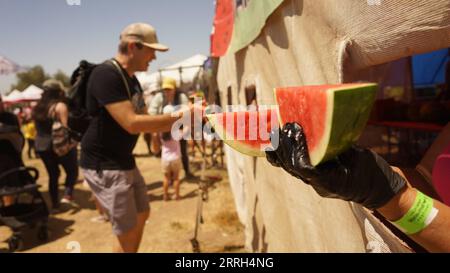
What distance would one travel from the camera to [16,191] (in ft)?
15.4

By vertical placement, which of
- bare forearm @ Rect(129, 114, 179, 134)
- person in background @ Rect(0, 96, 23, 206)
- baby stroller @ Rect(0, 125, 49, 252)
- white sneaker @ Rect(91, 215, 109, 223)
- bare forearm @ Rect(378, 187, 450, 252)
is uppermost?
bare forearm @ Rect(129, 114, 179, 134)

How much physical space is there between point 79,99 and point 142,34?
0.81 meters

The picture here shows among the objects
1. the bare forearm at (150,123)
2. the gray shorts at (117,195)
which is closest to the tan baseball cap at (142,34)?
the bare forearm at (150,123)

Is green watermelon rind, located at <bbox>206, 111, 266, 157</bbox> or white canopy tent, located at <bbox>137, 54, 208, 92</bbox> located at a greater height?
white canopy tent, located at <bbox>137, 54, 208, 92</bbox>

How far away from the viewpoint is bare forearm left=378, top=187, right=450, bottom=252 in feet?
3.24

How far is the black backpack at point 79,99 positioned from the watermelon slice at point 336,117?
2.44 m

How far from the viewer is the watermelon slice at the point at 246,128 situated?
1.32 m

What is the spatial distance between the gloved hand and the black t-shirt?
1.96 metres

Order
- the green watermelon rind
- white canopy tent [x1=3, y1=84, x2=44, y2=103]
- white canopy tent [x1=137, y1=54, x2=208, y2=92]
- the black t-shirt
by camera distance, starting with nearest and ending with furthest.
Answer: the green watermelon rind
the black t-shirt
white canopy tent [x1=137, y1=54, x2=208, y2=92]
white canopy tent [x1=3, y1=84, x2=44, y2=103]

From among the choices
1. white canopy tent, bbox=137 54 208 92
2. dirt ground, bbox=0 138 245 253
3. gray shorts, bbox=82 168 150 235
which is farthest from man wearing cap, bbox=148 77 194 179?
white canopy tent, bbox=137 54 208 92

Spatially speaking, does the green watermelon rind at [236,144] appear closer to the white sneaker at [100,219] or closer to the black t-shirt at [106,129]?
the black t-shirt at [106,129]

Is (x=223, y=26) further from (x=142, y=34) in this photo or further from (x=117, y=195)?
(x=117, y=195)

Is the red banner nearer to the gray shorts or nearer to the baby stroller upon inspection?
the gray shorts
